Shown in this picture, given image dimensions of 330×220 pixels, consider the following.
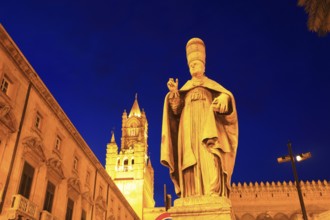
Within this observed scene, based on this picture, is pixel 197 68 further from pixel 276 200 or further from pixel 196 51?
pixel 276 200

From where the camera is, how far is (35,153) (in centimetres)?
1805

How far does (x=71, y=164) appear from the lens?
22.8 metres

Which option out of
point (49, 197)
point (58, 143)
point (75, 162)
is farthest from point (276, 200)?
point (49, 197)

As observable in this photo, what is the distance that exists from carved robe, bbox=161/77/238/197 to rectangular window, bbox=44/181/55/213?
1654 centimetres

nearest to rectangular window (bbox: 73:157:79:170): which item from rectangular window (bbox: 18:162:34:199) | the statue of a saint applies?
rectangular window (bbox: 18:162:34:199)

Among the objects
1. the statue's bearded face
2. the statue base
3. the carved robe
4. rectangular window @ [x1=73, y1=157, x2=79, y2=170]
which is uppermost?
rectangular window @ [x1=73, y1=157, x2=79, y2=170]

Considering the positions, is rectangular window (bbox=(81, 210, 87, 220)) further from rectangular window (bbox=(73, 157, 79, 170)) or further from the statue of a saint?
the statue of a saint

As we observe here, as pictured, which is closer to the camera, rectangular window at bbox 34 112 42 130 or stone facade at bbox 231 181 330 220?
rectangular window at bbox 34 112 42 130

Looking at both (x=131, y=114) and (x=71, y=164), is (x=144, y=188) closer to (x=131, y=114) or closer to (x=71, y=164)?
(x=131, y=114)

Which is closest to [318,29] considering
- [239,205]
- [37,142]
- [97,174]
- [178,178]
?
[178,178]

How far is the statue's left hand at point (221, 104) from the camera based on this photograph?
4625 millimetres

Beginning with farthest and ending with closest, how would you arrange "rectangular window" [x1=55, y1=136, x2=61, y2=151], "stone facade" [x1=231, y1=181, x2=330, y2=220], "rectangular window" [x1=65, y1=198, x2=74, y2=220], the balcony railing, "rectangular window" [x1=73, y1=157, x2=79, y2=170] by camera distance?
1. "stone facade" [x1=231, y1=181, x2=330, y2=220]
2. "rectangular window" [x1=73, y1=157, x2=79, y2=170]
3. "rectangular window" [x1=65, y1=198, x2=74, y2=220]
4. "rectangular window" [x1=55, y1=136, x2=61, y2=151]
5. the balcony railing

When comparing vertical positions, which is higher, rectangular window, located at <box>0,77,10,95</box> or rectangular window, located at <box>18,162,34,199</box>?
rectangular window, located at <box>0,77,10,95</box>

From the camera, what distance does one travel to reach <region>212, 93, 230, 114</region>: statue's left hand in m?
4.62
